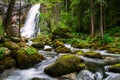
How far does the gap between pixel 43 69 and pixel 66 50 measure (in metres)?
5.99

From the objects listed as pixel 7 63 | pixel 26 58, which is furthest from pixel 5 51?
pixel 26 58

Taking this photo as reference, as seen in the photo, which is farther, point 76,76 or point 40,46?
point 40,46

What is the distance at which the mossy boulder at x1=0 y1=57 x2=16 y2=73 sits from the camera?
11.9 m

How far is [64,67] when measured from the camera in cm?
1091

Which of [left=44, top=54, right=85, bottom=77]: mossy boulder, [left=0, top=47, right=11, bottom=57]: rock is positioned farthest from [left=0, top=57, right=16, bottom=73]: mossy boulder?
Answer: [left=44, top=54, right=85, bottom=77]: mossy boulder

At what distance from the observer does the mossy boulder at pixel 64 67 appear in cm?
1086

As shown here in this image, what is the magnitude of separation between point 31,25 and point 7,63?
89.3 ft

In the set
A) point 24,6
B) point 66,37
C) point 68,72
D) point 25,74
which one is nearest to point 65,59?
point 68,72

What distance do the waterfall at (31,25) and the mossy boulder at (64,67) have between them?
26.3 m

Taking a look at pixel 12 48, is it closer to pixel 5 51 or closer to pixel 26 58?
pixel 5 51

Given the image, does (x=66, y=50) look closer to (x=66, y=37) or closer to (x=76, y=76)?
(x=76, y=76)

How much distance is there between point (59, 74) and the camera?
426 inches

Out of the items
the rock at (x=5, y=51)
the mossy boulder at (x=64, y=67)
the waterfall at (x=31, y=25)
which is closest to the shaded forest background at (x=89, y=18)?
the waterfall at (x=31, y=25)

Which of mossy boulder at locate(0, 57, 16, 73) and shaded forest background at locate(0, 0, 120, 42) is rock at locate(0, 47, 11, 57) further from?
shaded forest background at locate(0, 0, 120, 42)
